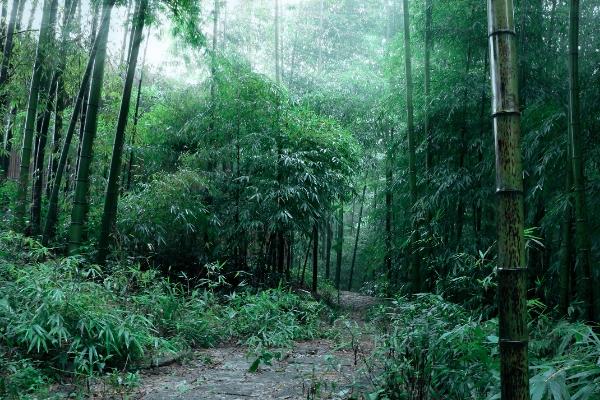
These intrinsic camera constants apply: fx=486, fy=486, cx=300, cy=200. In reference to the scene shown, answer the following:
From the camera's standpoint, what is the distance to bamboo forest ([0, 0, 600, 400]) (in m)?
2.61

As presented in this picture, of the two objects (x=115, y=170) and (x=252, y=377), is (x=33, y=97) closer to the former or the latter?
(x=115, y=170)

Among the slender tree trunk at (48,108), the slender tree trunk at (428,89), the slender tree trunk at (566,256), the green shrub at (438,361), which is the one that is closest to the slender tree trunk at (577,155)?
the slender tree trunk at (566,256)

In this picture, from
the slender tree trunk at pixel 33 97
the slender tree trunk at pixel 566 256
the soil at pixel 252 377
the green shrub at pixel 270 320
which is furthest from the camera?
the slender tree trunk at pixel 33 97

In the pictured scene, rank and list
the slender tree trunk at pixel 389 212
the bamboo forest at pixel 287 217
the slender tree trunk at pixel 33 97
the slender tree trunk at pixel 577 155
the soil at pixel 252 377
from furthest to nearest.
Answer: the slender tree trunk at pixel 389 212, the slender tree trunk at pixel 33 97, the slender tree trunk at pixel 577 155, the soil at pixel 252 377, the bamboo forest at pixel 287 217

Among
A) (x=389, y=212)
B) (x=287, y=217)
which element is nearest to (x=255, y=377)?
(x=287, y=217)

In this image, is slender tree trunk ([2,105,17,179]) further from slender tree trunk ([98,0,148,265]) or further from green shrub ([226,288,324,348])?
green shrub ([226,288,324,348])

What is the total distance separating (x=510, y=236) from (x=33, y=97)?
18.6ft

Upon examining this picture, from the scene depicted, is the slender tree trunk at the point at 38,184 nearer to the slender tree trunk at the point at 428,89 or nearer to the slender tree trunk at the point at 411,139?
the slender tree trunk at the point at 411,139

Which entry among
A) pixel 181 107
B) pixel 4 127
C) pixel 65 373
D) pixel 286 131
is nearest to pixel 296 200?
pixel 286 131

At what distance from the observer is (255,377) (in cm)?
365

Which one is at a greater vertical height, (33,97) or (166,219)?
(33,97)

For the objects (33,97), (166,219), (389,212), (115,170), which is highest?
(33,97)

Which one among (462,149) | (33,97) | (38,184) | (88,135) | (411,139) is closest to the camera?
(88,135)

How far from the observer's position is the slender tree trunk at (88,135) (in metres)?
4.73
